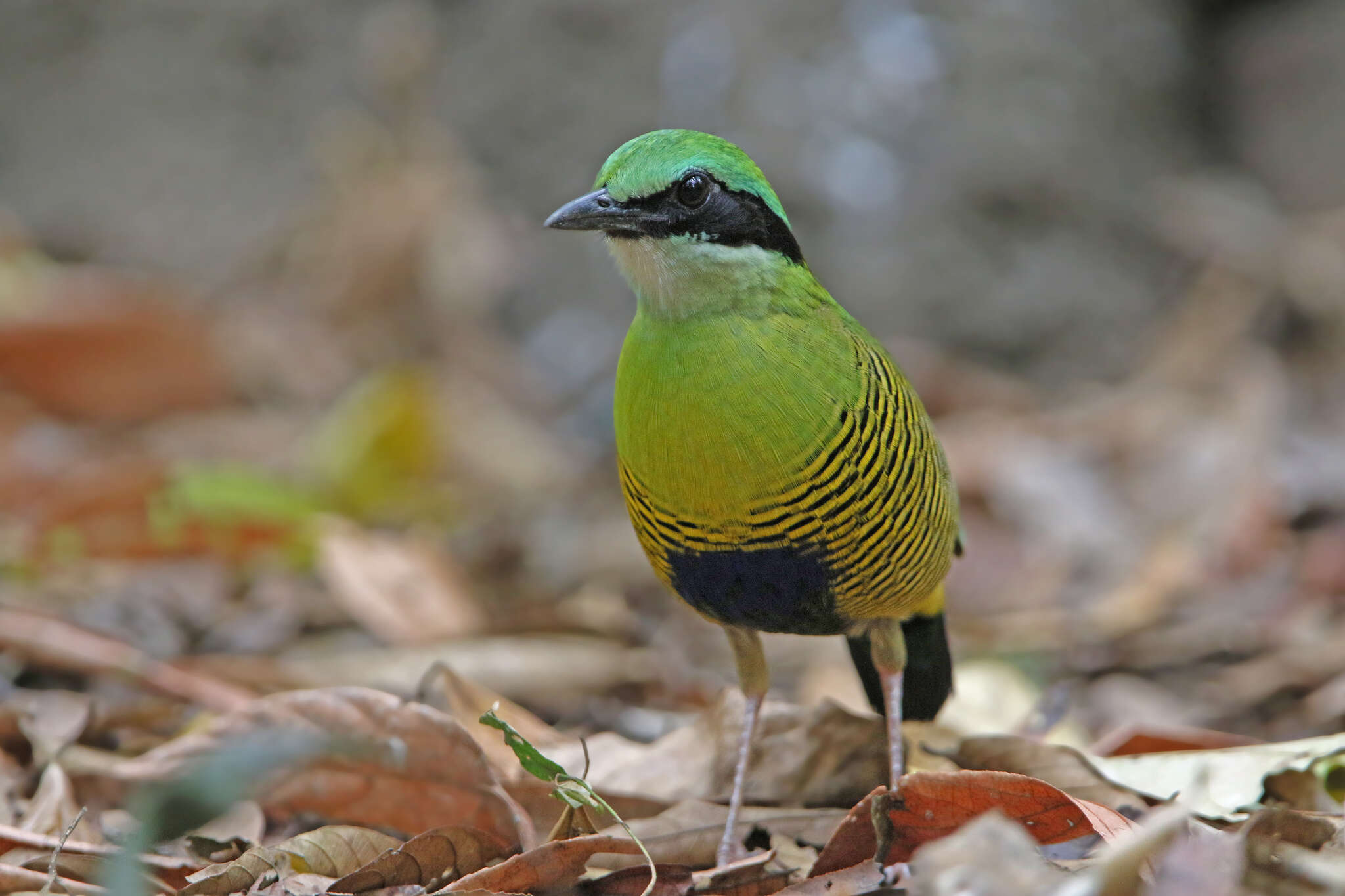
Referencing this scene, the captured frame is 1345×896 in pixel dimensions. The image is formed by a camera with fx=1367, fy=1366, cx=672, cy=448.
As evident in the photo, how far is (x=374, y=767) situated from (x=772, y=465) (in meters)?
1.28

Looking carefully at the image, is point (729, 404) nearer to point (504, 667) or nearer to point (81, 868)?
point (81, 868)

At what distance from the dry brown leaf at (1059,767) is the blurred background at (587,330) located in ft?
2.68

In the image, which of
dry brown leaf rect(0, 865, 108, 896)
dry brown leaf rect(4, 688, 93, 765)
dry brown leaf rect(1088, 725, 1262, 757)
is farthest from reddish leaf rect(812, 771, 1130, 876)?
dry brown leaf rect(4, 688, 93, 765)

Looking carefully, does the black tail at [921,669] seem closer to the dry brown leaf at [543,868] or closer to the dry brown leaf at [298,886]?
the dry brown leaf at [543,868]

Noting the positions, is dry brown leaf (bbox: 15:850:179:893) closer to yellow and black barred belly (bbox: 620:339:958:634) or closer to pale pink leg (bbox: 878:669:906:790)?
yellow and black barred belly (bbox: 620:339:958:634)

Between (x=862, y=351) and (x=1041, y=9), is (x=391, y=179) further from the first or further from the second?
(x=862, y=351)

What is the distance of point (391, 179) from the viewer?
9672 millimetres

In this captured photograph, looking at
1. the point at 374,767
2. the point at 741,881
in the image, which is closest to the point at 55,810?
the point at 374,767

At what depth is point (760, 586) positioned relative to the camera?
3.30 m

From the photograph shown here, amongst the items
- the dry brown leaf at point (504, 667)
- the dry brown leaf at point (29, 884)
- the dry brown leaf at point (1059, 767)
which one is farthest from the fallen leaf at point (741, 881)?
the dry brown leaf at point (504, 667)

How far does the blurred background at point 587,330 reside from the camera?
17.7 feet

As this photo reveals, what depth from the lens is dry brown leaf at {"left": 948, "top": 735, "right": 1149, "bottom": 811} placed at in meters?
3.36

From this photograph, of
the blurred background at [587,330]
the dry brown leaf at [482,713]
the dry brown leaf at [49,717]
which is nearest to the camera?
the dry brown leaf at [482,713]

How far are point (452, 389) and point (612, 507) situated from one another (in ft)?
5.57
